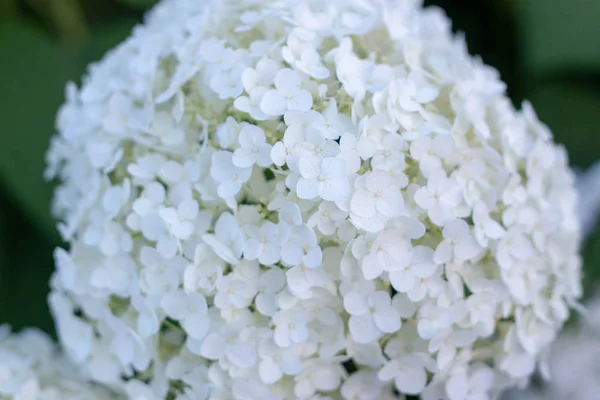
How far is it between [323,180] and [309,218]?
4 centimetres

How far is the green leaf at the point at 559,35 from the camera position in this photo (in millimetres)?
1028

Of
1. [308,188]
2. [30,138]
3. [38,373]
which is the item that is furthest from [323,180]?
[30,138]

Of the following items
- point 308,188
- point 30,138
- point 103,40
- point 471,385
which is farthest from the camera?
point 103,40

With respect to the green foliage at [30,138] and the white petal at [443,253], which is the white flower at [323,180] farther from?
the green foliage at [30,138]

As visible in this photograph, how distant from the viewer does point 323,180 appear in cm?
58

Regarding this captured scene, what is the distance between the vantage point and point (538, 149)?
2.39 feet

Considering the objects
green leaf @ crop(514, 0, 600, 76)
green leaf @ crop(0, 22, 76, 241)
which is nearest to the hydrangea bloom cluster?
green leaf @ crop(0, 22, 76, 241)

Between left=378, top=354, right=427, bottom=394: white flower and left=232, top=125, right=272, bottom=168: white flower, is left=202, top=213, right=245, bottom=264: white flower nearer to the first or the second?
left=232, top=125, right=272, bottom=168: white flower

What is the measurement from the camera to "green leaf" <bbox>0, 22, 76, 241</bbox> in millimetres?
935

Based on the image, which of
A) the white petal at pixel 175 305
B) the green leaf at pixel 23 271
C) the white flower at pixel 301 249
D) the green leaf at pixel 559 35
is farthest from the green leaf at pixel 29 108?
the green leaf at pixel 559 35

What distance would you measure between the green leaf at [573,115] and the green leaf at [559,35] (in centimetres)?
10

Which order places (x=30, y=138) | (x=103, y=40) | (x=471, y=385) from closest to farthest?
(x=471, y=385) → (x=30, y=138) → (x=103, y=40)

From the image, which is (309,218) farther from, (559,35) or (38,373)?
(559,35)

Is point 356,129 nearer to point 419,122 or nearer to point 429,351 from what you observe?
point 419,122
